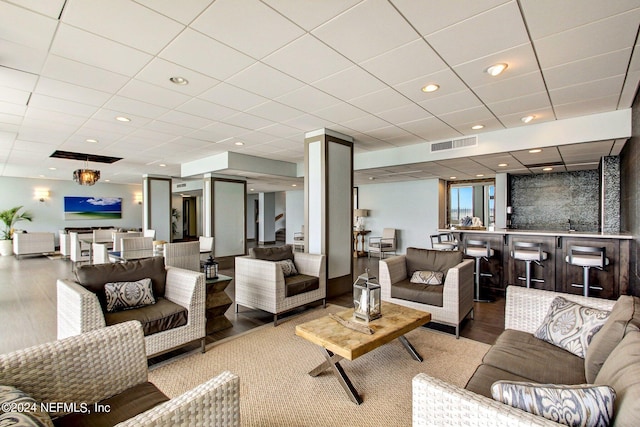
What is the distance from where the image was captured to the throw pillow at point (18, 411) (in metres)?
0.88

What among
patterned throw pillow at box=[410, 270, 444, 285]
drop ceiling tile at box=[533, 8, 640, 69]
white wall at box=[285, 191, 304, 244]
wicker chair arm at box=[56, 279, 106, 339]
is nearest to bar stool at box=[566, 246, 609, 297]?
patterned throw pillow at box=[410, 270, 444, 285]

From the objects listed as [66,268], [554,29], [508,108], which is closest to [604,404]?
[554,29]

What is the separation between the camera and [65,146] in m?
5.93

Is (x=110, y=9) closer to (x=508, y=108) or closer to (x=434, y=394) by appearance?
(x=434, y=394)

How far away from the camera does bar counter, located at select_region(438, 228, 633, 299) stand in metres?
4.13

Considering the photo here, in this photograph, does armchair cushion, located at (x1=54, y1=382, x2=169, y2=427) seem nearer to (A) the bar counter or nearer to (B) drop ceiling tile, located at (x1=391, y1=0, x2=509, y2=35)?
(B) drop ceiling tile, located at (x1=391, y1=0, x2=509, y2=35)

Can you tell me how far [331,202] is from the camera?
Result: 499 cm

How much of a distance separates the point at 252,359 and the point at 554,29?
3659 millimetres

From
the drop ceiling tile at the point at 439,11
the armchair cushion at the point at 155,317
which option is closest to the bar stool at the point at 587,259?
the drop ceiling tile at the point at 439,11

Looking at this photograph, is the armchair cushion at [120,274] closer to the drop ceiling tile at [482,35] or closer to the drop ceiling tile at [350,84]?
the drop ceiling tile at [350,84]

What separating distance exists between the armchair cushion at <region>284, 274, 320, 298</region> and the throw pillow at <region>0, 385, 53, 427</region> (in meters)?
2.85

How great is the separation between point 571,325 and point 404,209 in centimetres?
764

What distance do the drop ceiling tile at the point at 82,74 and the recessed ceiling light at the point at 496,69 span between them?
3.49m

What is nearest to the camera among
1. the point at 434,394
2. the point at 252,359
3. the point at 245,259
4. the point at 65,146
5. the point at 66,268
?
the point at 434,394
